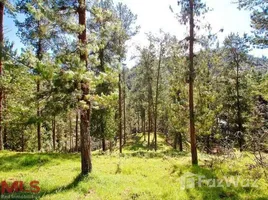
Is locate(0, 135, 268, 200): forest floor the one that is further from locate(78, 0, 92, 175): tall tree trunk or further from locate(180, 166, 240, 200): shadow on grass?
locate(78, 0, 92, 175): tall tree trunk

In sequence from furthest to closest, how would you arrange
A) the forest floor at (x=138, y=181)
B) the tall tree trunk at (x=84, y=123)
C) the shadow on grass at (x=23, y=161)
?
the shadow on grass at (x=23, y=161) → the tall tree trunk at (x=84, y=123) → the forest floor at (x=138, y=181)

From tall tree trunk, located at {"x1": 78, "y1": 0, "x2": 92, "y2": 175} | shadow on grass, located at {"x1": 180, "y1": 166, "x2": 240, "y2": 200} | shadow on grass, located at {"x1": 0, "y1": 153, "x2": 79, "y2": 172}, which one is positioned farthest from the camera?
shadow on grass, located at {"x1": 0, "y1": 153, "x2": 79, "y2": 172}

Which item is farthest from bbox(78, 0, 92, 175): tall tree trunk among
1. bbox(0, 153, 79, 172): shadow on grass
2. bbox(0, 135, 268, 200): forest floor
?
bbox(0, 153, 79, 172): shadow on grass

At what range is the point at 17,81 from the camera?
1753cm

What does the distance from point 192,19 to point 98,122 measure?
48.1 feet

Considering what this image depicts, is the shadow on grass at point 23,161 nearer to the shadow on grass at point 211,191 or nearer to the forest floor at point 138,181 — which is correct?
the forest floor at point 138,181

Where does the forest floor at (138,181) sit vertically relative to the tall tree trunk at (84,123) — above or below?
below

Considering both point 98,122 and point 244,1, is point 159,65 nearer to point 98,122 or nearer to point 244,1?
point 98,122

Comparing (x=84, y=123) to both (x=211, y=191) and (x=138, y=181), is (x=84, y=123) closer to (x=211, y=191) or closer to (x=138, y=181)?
(x=138, y=181)

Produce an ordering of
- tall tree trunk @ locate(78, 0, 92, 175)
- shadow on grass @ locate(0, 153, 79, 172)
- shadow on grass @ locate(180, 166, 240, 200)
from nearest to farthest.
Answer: shadow on grass @ locate(180, 166, 240, 200)
tall tree trunk @ locate(78, 0, 92, 175)
shadow on grass @ locate(0, 153, 79, 172)

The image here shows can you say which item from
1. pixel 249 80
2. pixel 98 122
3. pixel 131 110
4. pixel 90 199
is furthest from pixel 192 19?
pixel 131 110

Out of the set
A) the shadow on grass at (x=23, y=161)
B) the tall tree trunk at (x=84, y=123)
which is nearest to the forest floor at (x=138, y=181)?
the shadow on grass at (x=23, y=161)

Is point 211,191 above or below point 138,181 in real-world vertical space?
below

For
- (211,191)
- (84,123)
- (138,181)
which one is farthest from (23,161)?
(211,191)
